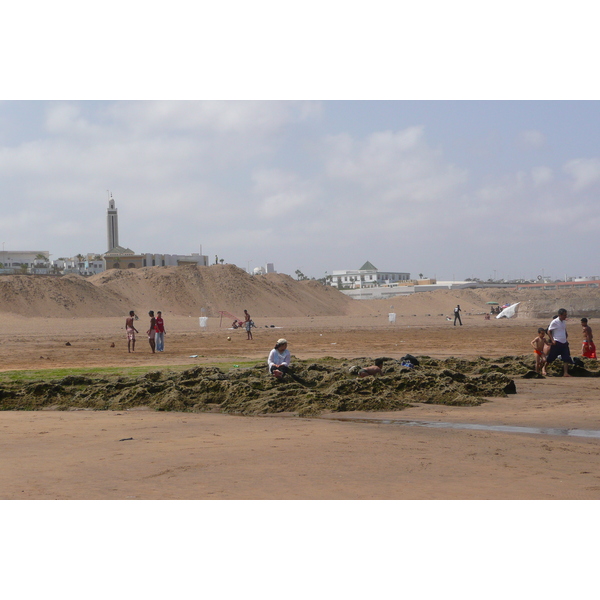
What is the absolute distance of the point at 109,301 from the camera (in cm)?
7656

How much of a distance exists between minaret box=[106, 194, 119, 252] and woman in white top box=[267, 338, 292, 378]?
4709 inches

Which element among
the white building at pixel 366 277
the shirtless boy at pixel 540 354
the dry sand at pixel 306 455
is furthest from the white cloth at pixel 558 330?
the white building at pixel 366 277

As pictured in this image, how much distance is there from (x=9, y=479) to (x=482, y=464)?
4487mm

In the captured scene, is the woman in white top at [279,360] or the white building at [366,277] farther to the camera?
the white building at [366,277]

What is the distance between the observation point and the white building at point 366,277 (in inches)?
6560

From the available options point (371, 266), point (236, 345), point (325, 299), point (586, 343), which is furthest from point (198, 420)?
point (371, 266)

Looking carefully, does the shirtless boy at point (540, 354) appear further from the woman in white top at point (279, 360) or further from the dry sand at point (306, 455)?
the woman in white top at point (279, 360)

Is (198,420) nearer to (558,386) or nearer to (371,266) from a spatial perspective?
(558,386)

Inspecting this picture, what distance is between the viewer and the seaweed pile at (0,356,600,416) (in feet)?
37.2

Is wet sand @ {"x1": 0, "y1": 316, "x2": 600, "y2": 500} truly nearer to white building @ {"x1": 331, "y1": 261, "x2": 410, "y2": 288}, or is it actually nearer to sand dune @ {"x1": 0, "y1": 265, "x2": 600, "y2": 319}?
sand dune @ {"x1": 0, "y1": 265, "x2": 600, "y2": 319}

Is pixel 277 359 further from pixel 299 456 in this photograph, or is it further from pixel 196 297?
pixel 196 297

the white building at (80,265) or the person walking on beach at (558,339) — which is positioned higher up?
the white building at (80,265)

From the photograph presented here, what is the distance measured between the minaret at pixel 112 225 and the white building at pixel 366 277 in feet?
179

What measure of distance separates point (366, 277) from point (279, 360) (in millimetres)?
159645
